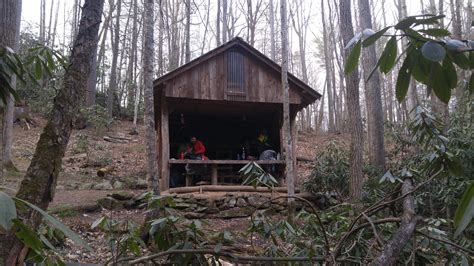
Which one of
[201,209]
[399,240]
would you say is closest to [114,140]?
[201,209]

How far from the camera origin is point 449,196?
20.6 feet

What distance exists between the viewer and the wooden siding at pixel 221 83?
32.0 feet

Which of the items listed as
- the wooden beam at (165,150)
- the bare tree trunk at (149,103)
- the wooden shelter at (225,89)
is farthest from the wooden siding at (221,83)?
the bare tree trunk at (149,103)

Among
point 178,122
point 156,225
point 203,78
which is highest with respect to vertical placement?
point 203,78

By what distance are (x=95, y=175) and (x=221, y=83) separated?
20.9 ft

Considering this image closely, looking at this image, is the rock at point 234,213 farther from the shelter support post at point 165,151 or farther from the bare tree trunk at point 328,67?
the bare tree trunk at point 328,67

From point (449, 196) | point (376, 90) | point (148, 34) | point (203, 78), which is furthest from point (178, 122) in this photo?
point (449, 196)

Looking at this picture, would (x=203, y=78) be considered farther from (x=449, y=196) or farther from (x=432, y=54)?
(x=432, y=54)

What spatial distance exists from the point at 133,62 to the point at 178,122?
1537cm

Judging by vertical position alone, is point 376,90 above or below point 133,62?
below

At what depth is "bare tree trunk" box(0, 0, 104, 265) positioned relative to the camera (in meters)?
2.05

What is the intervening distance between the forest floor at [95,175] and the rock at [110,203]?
0.17 m

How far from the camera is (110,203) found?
9.09 m

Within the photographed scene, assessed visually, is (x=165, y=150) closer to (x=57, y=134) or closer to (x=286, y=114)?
(x=286, y=114)
